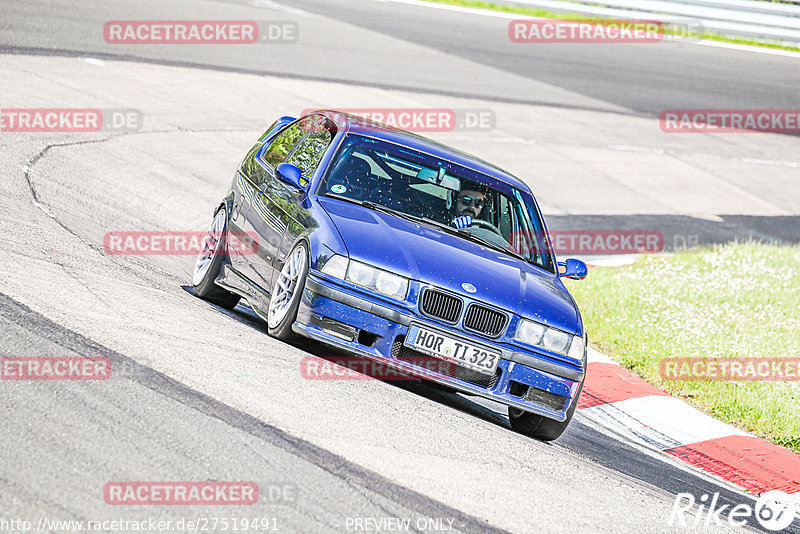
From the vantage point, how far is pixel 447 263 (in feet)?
22.3

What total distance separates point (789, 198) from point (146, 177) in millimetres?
11121

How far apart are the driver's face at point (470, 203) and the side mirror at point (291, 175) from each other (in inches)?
43.5

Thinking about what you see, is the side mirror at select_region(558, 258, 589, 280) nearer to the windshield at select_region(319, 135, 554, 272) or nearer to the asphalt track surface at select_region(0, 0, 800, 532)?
the windshield at select_region(319, 135, 554, 272)

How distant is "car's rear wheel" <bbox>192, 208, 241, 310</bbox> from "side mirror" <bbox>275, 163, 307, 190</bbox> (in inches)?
39.8

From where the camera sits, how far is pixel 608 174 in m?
17.4

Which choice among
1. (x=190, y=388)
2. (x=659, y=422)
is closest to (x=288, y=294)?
(x=190, y=388)

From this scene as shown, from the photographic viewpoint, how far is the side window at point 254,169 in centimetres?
839

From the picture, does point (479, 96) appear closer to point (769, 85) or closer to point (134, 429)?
point (769, 85)

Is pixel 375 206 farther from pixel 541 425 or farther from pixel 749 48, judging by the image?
pixel 749 48

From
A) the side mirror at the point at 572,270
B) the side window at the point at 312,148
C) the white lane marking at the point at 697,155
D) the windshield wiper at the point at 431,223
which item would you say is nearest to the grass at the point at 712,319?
the side mirror at the point at 572,270

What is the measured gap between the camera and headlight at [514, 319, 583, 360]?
22.0 ft

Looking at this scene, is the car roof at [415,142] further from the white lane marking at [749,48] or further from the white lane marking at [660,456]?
the white lane marking at [749,48]

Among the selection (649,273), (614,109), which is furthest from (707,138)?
(649,273)

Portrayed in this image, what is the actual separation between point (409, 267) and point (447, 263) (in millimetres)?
309
